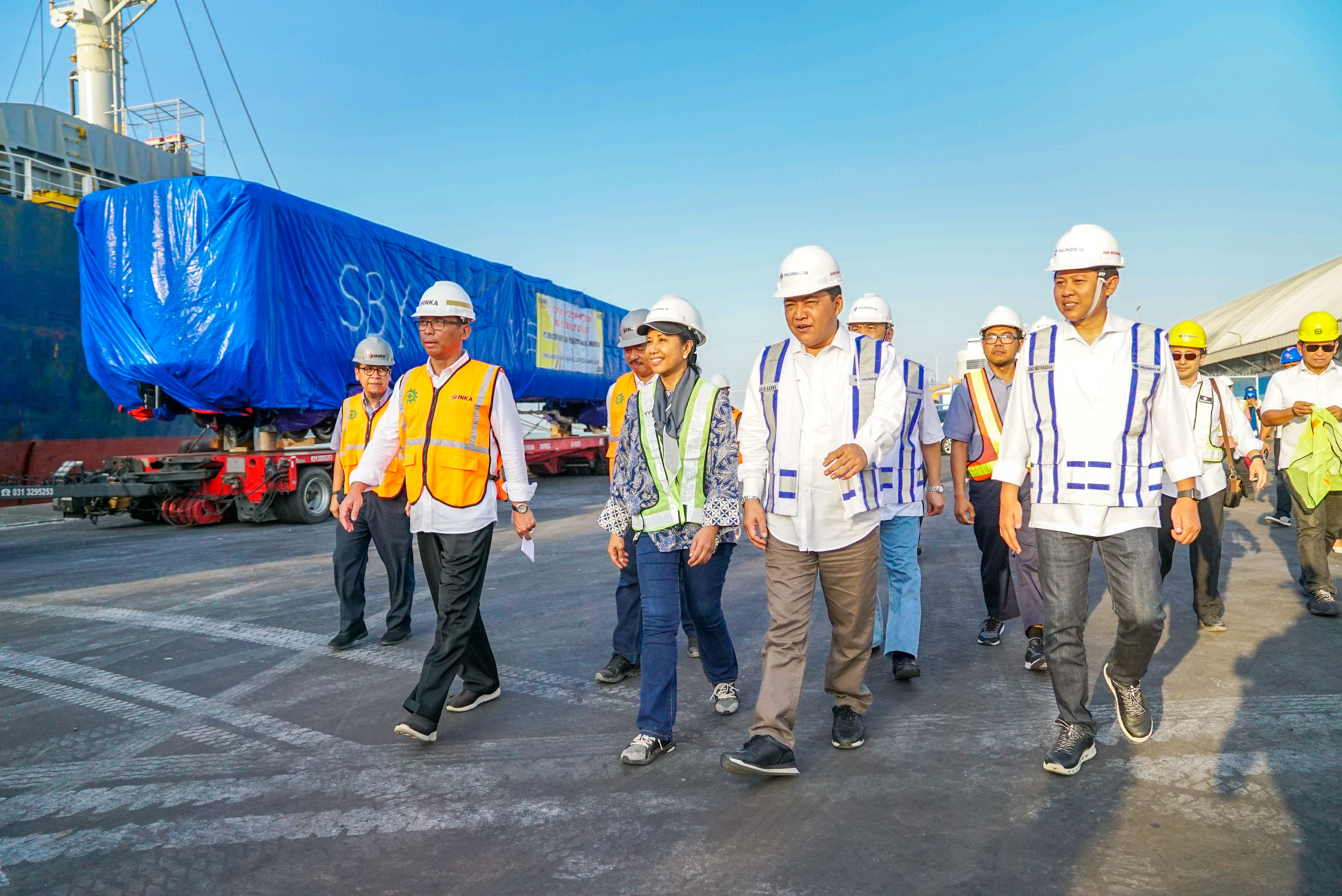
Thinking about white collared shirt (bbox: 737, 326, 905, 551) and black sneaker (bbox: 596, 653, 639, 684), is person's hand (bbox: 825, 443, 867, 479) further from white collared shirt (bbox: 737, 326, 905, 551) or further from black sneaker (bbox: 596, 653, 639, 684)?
black sneaker (bbox: 596, 653, 639, 684)

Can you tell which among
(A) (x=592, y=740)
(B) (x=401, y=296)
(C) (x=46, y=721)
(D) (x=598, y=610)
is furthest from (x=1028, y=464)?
(B) (x=401, y=296)

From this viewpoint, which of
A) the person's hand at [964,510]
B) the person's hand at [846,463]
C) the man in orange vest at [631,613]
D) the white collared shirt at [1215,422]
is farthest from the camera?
the white collared shirt at [1215,422]

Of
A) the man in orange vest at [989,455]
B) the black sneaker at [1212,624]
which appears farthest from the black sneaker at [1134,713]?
A: the black sneaker at [1212,624]

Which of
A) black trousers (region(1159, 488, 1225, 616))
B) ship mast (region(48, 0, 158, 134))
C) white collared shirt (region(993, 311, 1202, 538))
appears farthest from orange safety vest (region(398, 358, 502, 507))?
ship mast (region(48, 0, 158, 134))

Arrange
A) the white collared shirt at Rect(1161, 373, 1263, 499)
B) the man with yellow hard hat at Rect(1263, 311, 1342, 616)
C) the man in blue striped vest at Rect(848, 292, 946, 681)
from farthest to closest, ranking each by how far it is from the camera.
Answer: the man with yellow hard hat at Rect(1263, 311, 1342, 616) < the white collared shirt at Rect(1161, 373, 1263, 499) < the man in blue striped vest at Rect(848, 292, 946, 681)

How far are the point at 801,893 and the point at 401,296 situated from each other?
13.3m

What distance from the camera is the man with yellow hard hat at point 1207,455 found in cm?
536

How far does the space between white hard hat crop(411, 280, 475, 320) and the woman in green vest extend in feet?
2.89

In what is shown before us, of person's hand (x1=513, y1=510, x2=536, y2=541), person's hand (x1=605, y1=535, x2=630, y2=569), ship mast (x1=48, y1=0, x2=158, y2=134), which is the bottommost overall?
person's hand (x1=605, y1=535, x2=630, y2=569)

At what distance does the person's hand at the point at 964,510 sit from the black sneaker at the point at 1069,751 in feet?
5.46

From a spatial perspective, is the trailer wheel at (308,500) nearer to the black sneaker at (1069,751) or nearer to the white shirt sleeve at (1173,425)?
the black sneaker at (1069,751)

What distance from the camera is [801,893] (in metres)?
2.50

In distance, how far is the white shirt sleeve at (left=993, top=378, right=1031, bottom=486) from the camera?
11.5 ft

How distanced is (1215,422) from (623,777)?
15.1ft
